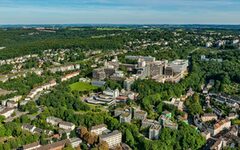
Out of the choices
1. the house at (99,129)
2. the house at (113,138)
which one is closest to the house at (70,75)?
the house at (99,129)

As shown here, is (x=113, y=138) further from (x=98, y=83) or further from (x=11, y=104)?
(x=98, y=83)

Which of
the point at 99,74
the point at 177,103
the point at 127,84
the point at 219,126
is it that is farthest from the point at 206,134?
the point at 99,74

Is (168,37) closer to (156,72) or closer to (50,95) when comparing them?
(156,72)

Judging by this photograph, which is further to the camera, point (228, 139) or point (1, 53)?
point (1, 53)

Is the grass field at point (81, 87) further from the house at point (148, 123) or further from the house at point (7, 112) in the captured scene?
the house at point (148, 123)

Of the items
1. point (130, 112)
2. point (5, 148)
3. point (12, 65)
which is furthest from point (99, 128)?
point (12, 65)

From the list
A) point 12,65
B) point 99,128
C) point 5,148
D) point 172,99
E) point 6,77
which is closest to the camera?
point 5,148

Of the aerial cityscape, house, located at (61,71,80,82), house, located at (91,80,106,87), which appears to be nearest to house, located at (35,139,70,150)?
the aerial cityscape
